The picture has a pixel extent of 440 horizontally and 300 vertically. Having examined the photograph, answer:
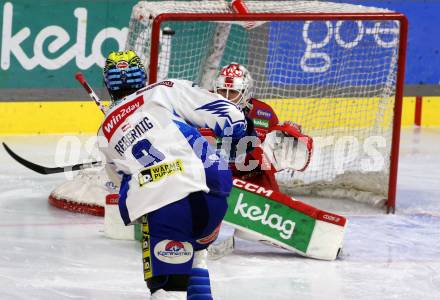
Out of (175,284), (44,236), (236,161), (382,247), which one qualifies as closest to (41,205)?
(44,236)

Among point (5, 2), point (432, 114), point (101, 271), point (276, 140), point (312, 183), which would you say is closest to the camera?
point (101, 271)

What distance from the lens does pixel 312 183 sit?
7.09m

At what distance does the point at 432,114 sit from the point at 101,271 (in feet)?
17.1

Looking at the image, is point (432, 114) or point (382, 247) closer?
point (382, 247)

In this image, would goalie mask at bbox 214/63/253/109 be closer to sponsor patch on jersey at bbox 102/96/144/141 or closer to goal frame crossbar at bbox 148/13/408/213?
goal frame crossbar at bbox 148/13/408/213

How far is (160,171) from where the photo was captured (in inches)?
138

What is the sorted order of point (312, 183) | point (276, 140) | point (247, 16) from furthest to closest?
1. point (312, 183)
2. point (247, 16)
3. point (276, 140)

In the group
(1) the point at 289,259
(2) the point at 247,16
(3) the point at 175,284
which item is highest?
(2) the point at 247,16

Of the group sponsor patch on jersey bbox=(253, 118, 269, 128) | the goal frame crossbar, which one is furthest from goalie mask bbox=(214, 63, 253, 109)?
the goal frame crossbar

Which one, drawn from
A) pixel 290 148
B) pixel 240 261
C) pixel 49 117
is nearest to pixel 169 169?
pixel 240 261

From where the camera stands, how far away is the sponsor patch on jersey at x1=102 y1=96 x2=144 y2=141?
3.54 meters

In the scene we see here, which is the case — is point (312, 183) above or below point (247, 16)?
below

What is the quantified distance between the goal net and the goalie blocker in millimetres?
1062

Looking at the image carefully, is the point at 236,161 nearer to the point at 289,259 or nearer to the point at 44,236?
the point at 289,259
